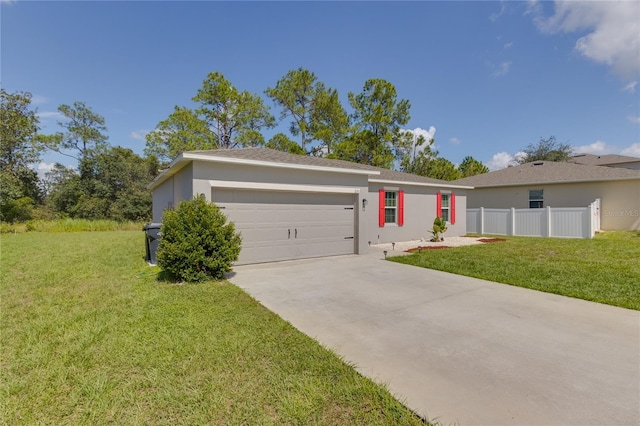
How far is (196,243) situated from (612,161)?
40.0 m

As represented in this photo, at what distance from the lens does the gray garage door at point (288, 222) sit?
786cm

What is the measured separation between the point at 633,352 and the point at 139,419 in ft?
15.7

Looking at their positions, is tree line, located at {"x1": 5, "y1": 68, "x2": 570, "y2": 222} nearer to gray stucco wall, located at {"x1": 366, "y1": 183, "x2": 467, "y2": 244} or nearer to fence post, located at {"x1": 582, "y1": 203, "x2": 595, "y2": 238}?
gray stucco wall, located at {"x1": 366, "y1": 183, "x2": 467, "y2": 244}

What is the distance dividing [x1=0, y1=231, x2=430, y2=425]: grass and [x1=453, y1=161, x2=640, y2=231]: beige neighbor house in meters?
18.2

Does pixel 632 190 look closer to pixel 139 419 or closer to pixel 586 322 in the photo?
pixel 586 322

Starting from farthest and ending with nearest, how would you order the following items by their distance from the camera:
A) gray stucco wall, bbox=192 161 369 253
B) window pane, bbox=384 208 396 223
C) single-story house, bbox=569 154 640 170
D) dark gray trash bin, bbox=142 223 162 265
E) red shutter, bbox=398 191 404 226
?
single-story house, bbox=569 154 640 170, red shutter, bbox=398 191 404 226, window pane, bbox=384 208 396 223, dark gray trash bin, bbox=142 223 162 265, gray stucco wall, bbox=192 161 369 253

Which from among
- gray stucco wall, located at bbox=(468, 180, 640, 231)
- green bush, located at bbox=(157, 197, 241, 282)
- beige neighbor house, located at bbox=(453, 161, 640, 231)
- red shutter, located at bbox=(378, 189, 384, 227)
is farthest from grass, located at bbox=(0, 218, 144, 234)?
gray stucco wall, located at bbox=(468, 180, 640, 231)

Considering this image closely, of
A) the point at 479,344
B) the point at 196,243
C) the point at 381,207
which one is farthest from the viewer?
the point at 381,207

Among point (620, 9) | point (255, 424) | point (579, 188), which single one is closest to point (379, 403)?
point (255, 424)

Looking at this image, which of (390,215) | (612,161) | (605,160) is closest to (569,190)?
(390,215)

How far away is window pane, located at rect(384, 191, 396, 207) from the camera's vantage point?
1279 centimetres

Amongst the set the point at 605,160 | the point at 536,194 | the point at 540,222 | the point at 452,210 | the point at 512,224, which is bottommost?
the point at 512,224

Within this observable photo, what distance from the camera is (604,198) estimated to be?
50.1ft

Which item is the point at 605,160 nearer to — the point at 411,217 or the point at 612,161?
the point at 612,161
